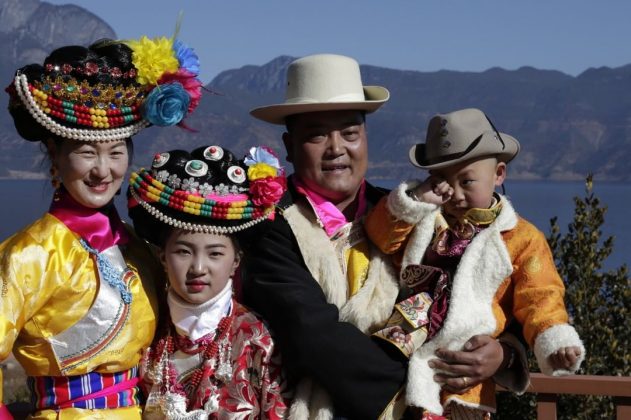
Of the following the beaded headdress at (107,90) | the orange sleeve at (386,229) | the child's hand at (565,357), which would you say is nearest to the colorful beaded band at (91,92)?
the beaded headdress at (107,90)

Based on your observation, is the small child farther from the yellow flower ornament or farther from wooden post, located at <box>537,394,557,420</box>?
wooden post, located at <box>537,394,557,420</box>

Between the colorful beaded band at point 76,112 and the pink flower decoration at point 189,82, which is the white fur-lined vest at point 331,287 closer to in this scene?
the pink flower decoration at point 189,82

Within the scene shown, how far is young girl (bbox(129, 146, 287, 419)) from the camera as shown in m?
3.12

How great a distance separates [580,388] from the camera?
12.7 ft

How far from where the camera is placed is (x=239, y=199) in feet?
10.3

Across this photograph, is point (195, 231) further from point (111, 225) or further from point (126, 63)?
point (126, 63)

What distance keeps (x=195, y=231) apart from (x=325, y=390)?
71cm

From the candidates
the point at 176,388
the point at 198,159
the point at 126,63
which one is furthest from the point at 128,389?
the point at 126,63

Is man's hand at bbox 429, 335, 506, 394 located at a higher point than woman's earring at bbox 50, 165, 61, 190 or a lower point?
lower

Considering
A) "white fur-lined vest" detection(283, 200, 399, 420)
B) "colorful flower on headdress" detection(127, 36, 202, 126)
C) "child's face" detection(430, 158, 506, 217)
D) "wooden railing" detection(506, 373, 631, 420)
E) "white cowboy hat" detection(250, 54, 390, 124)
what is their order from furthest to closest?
"wooden railing" detection(506, 373, 631, 420), "white cowboy hat" detection(250, 54, 390, 124), "child's face" detection(430, 158, 506, 217), "white fur-lined vest" detection(283, 200, 399, 420), "colorful flower on headdress" detection(127, 36, 202, 126)

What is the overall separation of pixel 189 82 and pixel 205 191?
42 centimetres

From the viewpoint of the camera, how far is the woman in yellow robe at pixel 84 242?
300 centimetres

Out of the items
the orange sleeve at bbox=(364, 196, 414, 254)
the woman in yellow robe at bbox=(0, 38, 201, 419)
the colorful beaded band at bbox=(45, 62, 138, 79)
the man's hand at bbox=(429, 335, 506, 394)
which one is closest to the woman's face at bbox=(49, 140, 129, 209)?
the woman in yellow robe at bbox=(0, 38, 201, 419)

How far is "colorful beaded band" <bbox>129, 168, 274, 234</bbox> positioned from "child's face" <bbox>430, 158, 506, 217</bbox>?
2.32 feet
